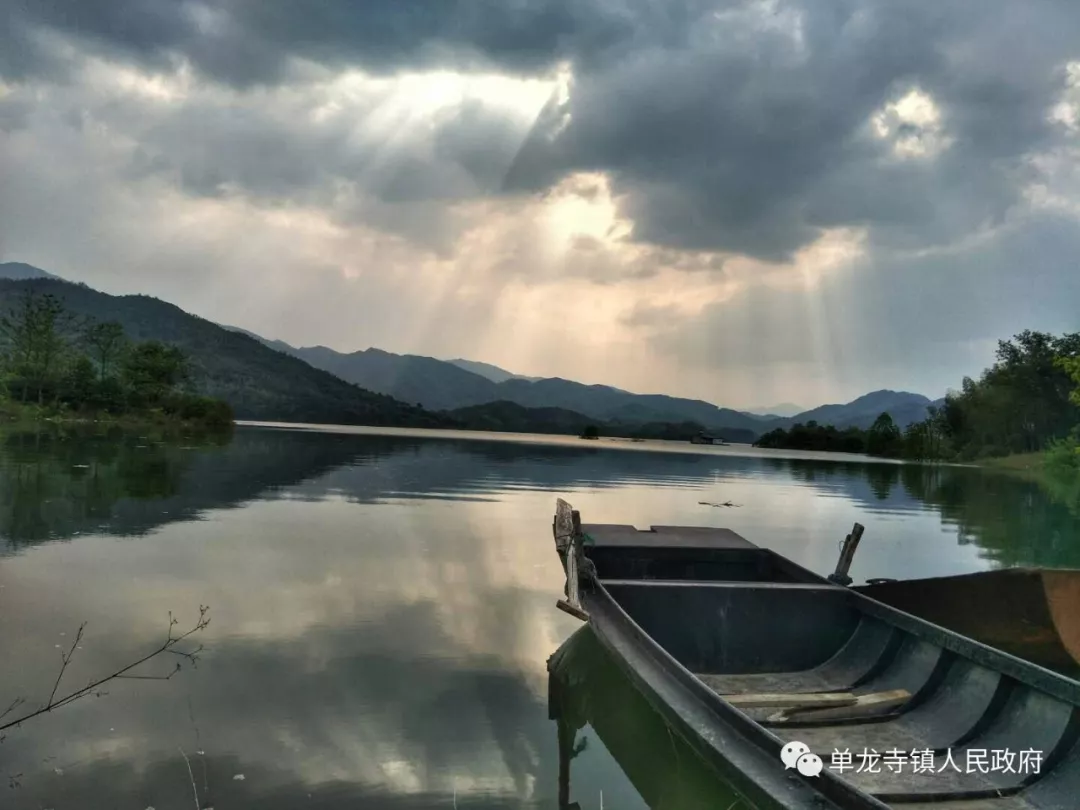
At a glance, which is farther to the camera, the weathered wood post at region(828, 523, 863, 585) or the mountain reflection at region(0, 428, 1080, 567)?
the mountain reflection at region(0, 428, 1080, 567)

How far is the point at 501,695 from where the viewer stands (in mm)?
8898

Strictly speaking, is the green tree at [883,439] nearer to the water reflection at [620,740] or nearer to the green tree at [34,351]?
the green tree at [34,351]

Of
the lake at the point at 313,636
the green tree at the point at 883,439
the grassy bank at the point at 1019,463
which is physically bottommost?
the lake at the point at 313,636

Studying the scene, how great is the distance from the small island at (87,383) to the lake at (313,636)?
5421cm

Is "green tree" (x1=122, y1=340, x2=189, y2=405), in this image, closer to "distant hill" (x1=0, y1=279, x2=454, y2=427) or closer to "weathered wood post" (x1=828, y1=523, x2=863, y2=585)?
"distant hill" (x1=0, y1=279, x2=454, y2=427)

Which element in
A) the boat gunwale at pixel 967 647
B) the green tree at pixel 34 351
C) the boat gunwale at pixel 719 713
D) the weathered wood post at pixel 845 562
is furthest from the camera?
the green tree at pixel 34 351

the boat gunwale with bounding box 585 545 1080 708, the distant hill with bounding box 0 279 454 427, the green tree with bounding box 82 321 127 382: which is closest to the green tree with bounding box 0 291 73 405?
the green tree with bounding box 82 321 127 382

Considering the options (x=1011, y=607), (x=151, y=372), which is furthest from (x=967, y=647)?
(x=151, y=372)

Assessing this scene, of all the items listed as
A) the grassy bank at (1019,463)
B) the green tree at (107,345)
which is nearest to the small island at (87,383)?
the green tree at (107,345)

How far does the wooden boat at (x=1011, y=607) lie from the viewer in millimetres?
9773

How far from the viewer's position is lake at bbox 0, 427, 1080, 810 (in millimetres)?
6570

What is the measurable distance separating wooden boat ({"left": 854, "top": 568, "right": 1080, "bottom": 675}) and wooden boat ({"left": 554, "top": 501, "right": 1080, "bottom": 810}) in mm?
1434

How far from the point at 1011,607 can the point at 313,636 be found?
9072mm

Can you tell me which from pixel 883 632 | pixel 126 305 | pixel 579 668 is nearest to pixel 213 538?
pixel 579 668
